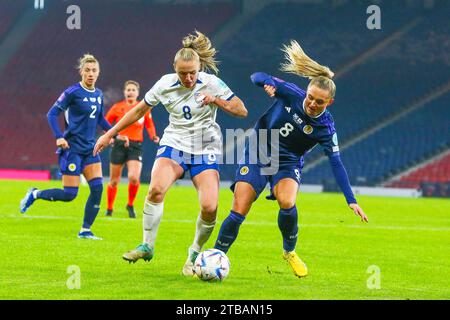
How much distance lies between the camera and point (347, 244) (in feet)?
40.3

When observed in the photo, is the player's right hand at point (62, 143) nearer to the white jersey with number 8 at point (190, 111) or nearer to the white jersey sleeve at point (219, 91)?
the white jersey with number 8 at point (190, 111)

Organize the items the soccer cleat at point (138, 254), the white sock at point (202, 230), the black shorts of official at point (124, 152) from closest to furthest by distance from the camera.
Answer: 1. the soccer cleat at point (138, 254)
2. the white sock at point (202, 230)
3. the black shorts of official at point (124, 152)

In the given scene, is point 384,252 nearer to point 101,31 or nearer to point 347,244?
point 347,244

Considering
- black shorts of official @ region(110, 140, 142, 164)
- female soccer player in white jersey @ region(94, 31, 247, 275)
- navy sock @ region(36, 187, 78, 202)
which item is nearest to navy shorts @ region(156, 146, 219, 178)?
female soccer player in white jersey @ region(94, 31, 247, 275)

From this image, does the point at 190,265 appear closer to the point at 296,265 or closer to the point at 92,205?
the point at 296,265

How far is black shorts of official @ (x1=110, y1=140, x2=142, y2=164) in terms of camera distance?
15320 millimetres

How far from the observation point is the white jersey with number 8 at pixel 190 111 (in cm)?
814

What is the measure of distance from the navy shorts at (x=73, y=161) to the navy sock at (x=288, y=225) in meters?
3.76

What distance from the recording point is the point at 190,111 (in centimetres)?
818

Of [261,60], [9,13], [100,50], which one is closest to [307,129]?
[261,60]

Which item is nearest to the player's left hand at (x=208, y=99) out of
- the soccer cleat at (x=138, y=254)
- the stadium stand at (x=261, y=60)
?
the soccer cleat at (x=138, y=254)

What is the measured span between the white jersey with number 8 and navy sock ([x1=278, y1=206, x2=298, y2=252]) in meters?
0.88

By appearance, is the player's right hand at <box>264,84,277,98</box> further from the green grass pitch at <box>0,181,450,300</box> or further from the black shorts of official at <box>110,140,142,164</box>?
the black shorts of official at <box>110,140,142,164</box>
